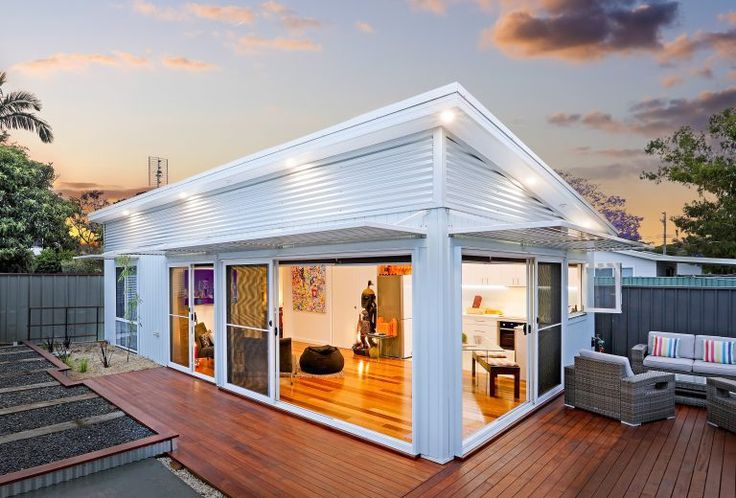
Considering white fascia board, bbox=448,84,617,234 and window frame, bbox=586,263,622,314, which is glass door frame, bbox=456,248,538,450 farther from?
window frame, bbox=586,263,622,314

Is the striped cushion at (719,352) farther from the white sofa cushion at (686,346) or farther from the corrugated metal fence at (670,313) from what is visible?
the corrugated metal fence at (670,313)

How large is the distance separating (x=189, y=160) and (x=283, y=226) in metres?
12.3

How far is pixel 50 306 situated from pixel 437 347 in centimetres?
1187

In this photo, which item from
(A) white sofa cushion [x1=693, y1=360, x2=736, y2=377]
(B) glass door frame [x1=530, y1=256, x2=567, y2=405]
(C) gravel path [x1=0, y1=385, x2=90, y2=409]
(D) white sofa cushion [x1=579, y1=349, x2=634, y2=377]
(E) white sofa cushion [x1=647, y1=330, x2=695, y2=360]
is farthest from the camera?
(E) white sofa cushion [x1=647, y1=330, x2=695, y2=360]

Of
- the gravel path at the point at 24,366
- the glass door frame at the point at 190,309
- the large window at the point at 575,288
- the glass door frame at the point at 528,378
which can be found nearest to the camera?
the glass door frame at the point at 528,378

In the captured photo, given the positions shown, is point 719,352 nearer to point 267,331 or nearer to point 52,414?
point 267,331

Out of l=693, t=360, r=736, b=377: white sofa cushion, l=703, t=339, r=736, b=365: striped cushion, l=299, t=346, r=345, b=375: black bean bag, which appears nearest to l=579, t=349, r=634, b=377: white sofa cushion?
l=693, t=360, r=736, b=377: white sofa cushion

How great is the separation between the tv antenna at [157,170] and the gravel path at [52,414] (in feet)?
41.6

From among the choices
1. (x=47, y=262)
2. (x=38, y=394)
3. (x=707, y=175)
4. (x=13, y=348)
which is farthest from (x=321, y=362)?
(x=707, y=175)

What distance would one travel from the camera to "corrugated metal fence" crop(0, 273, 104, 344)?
11383mm

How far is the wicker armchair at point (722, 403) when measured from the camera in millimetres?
4984

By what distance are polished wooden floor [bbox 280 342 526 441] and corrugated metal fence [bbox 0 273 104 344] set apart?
7.65 metres

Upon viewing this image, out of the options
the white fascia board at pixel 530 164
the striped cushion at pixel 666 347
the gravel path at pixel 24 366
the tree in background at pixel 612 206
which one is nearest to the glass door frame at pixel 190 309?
the gravel path at pixel 24 366

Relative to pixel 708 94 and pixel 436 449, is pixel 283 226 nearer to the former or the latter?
pixel 436 449
